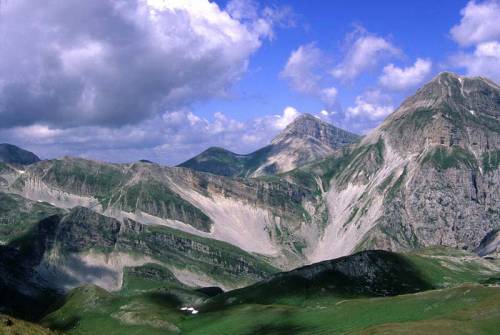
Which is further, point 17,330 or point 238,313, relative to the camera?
point 238,313

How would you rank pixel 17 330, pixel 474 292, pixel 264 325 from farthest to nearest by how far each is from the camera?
pixel 264 325 → pixel 474 292 → pixel 17 330

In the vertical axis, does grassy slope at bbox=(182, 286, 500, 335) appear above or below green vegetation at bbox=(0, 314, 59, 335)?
below

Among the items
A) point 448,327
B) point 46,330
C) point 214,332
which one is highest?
point 46,330

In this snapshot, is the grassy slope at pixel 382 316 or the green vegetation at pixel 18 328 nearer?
the green vegetation at pixel 18 328

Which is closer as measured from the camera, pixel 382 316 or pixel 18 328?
pixel 18 328

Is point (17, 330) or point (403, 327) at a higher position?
point (17, 330)

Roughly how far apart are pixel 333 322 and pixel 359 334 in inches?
1976

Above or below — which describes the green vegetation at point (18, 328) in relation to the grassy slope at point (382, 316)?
above

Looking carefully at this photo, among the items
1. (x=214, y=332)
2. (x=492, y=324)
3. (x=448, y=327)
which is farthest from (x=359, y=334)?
(x=214, y=332)

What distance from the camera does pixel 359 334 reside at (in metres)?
109

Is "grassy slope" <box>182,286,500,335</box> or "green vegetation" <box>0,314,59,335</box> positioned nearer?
"green vegetation" <box>0,314,59,335</box>

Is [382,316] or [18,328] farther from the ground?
[18,328]

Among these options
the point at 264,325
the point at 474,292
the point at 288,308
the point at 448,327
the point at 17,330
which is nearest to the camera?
the point at 17,330

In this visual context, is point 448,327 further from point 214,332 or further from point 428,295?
point 214,332
